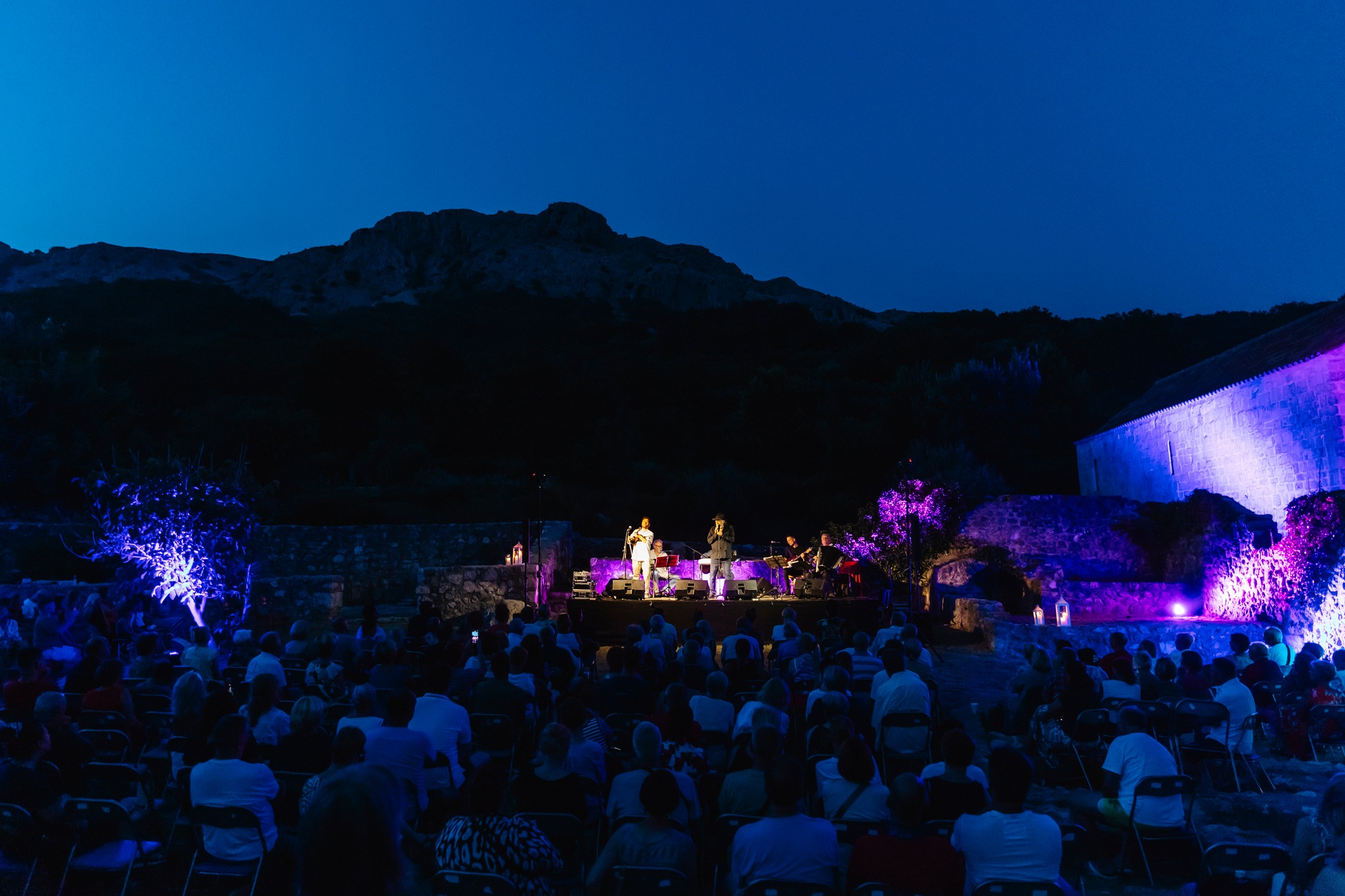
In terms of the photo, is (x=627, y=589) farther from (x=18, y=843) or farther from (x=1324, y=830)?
(x=1324, y=830)

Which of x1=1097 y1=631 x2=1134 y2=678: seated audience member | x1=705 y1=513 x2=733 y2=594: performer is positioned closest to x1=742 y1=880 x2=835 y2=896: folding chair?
x1=1097 y1=631 x2=1134 y2=678: seated audience member

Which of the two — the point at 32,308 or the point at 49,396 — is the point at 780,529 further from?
the point at 32,308

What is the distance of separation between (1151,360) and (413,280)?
6322 centimetres

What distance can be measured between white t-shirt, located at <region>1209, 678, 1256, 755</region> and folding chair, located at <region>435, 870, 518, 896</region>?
17.4 ft

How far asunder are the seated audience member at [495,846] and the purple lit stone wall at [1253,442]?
14170mm

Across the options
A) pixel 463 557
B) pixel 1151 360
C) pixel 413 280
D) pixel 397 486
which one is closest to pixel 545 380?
pixel 397 486

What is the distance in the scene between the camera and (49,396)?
64.1ft

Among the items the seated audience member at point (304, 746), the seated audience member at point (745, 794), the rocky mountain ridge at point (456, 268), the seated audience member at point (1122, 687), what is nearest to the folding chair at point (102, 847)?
the seated audience member at point (304, 746)

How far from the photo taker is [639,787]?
363cm

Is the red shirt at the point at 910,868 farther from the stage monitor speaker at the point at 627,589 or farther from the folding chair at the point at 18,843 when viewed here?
the stage monitor speaker at the point at 627,589

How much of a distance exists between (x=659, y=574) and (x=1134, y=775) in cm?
1075

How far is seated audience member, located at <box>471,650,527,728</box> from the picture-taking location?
5.09m

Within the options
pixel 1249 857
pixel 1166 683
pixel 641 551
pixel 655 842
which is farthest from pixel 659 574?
pixel 1249 857

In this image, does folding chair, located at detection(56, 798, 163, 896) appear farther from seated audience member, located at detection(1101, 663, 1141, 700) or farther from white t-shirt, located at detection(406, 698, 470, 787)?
seated audience member, located at detection(1101, 663, 1141, 700)
